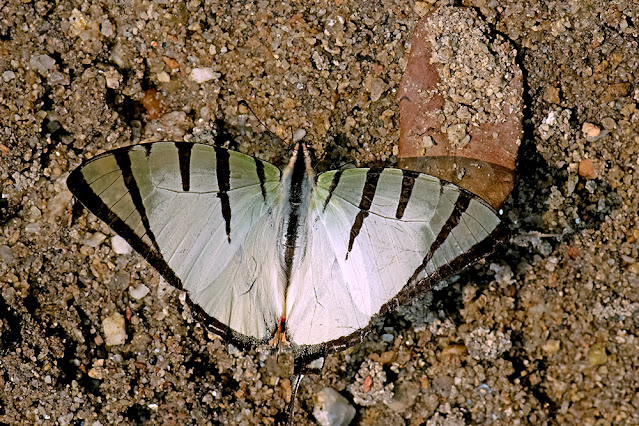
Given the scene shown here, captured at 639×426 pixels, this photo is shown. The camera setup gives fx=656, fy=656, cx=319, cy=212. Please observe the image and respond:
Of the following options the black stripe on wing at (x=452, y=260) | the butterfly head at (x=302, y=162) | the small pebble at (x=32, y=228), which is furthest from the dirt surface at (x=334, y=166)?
the black stripe on wing at (x=452, y=260)

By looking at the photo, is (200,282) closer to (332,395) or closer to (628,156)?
(332,395)

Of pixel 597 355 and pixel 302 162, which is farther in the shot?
pixel 597 355

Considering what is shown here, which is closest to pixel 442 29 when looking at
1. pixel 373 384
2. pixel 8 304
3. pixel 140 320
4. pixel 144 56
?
pixel 144 56

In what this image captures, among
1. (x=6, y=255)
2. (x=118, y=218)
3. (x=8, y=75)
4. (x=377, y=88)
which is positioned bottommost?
(x=118, y=218)

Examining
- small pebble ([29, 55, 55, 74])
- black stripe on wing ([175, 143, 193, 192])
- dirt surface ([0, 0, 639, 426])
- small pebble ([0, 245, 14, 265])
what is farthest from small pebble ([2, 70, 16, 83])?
black stripe on wing ([175, 143, 193, 192])

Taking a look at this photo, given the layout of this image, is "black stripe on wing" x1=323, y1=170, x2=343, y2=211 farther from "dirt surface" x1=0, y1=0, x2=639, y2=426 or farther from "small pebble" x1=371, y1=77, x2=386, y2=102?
"small pebble" x1=371, y1=77, x2=386, y2=102

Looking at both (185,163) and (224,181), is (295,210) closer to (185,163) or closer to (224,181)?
(224,181)

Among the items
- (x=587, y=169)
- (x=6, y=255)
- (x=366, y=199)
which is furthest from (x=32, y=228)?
(x=587, y=169)
